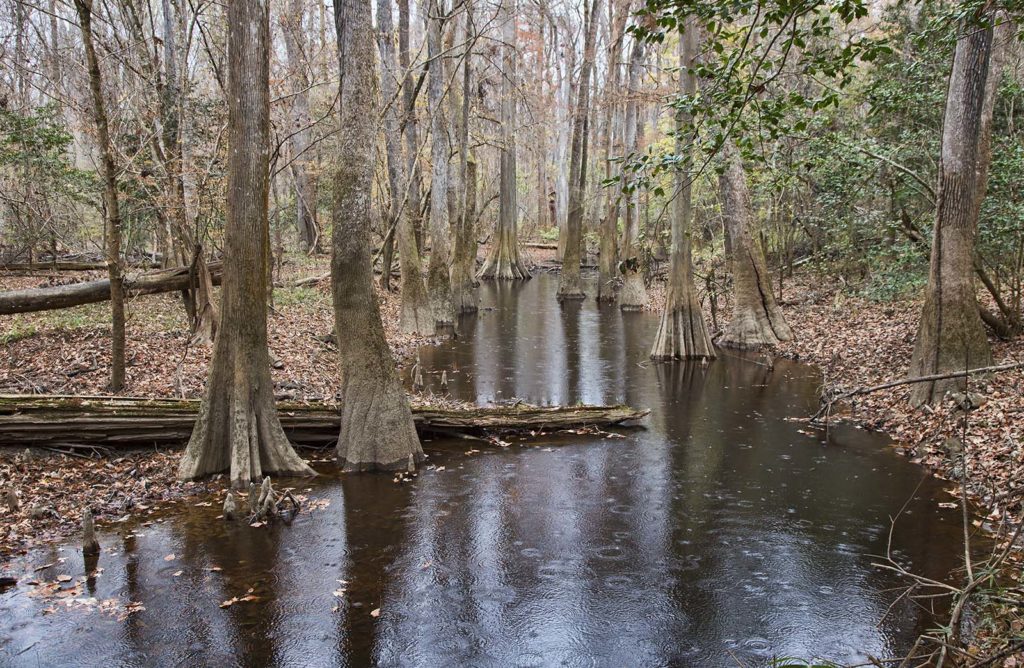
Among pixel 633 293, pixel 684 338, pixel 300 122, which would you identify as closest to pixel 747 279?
pixel 684 338

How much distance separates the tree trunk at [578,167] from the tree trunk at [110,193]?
17.7m

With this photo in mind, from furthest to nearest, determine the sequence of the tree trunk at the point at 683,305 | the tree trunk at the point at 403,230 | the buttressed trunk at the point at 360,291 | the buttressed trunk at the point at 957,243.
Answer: the tree trunk at the point at 403,230 < the tree trunk at the point at 683,305 < the buttressed trunk at the point at 957,243 < the buttressed trunk at the point at 360,291

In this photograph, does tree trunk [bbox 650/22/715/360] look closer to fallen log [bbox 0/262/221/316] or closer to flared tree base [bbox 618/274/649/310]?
flared tree base [bbox 618/274/649/310]

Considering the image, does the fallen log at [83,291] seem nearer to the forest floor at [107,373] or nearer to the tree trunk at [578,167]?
the forest floor at [107,373]

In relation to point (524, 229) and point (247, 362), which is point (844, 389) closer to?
point (247, 362)

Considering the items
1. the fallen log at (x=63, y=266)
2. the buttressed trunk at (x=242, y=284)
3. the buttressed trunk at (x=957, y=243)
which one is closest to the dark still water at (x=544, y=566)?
the buttressed trunk at (x=242, y=284)

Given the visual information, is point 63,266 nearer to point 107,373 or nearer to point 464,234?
point 107,373

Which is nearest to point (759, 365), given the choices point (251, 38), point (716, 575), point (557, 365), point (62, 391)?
point (557, 365)

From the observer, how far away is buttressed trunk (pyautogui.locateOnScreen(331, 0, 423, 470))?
334 inches

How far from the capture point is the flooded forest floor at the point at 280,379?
7594 millimetres

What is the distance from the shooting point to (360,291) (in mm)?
8852

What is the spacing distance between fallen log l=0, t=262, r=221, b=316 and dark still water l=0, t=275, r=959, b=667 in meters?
5.77

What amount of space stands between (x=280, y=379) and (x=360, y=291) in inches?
152

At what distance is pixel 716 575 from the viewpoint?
647cm
